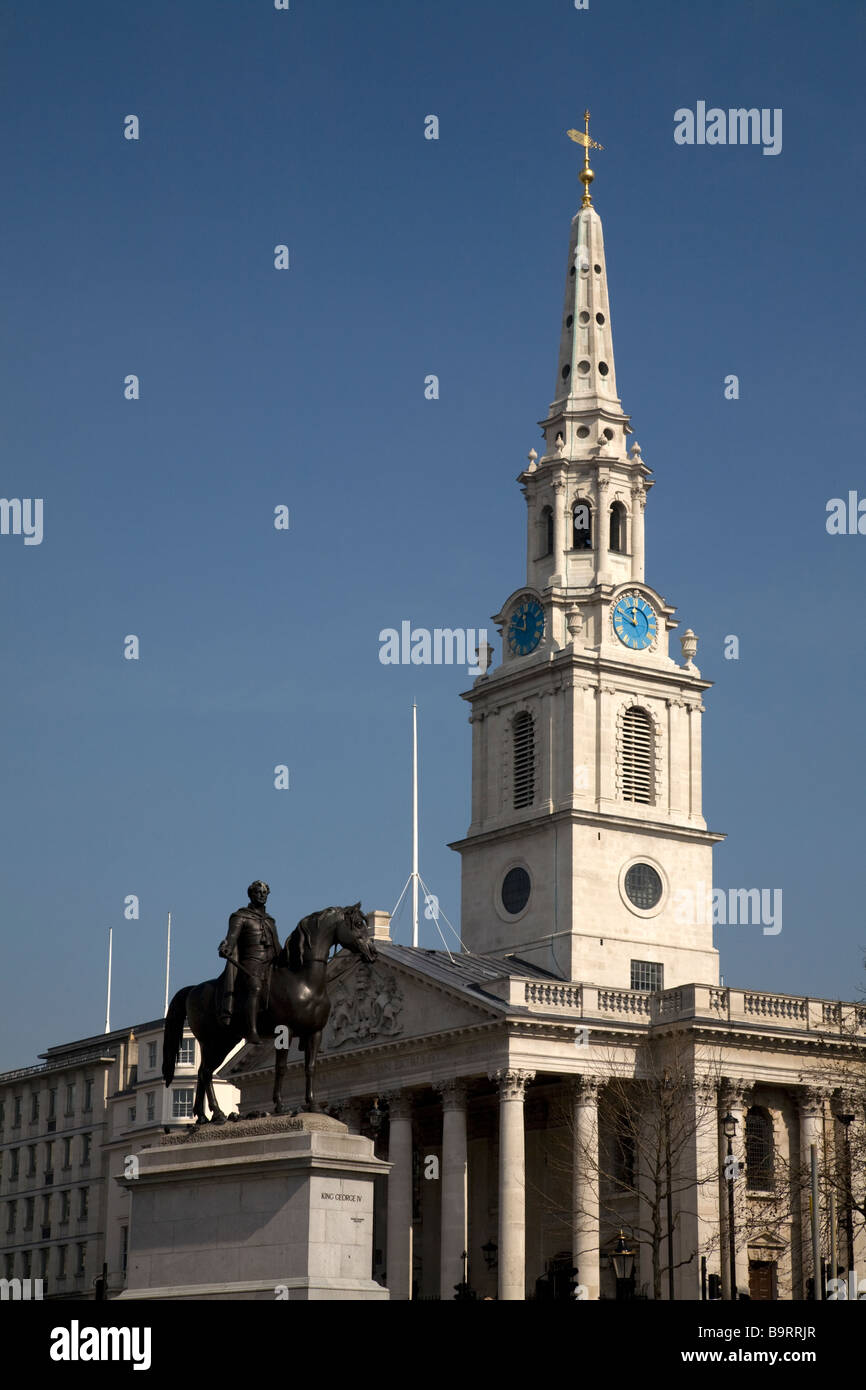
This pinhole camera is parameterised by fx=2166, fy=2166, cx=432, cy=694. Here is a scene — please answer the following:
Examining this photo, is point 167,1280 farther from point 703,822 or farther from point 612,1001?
point 703,822

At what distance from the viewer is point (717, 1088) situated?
82250 mm

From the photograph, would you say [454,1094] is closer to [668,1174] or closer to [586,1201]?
[586,1201]

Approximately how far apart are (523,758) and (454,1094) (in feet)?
62.6

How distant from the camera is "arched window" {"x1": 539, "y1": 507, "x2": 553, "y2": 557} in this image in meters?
102

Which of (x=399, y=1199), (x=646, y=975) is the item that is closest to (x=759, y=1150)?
(x=646, y=975)

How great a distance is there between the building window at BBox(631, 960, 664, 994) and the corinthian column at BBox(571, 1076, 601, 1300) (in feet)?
39.3

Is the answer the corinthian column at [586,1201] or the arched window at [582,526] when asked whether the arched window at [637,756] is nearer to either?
the arched window at [582,526]

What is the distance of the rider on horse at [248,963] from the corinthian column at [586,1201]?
139 feet

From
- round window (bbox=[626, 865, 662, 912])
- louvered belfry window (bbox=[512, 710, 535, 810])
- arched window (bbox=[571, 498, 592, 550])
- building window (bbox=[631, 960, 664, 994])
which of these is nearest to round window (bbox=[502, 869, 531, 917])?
louvered belfry window (bbox=[512, 710, 535, 810])

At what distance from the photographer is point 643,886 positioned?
94562mm

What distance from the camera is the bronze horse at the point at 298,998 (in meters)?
38.0

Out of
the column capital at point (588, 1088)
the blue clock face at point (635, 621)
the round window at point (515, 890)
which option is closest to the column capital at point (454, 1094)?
the column capital at point (588, 1088)
